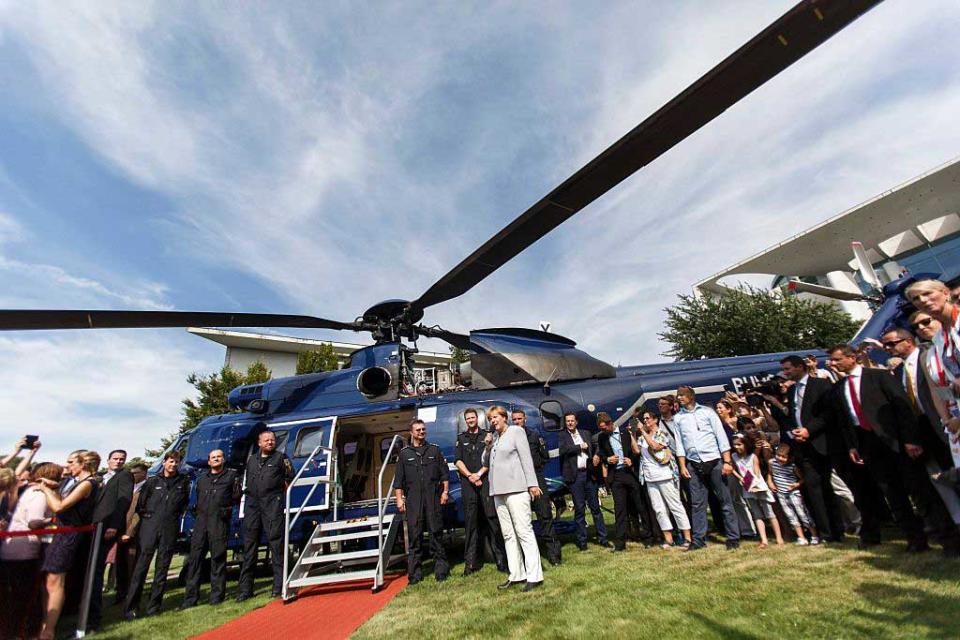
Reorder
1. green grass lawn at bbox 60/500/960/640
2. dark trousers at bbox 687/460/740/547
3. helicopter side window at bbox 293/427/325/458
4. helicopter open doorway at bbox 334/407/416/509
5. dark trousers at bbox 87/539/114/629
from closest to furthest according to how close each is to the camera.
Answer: green grass lawn at bbox 60/500/960/640
dark trousers at bbox 87/539/114/629
dark trousers at bbox 687/460/740/547
helicopter side window at bbox 293/427/325/458
helicopter open doorway at bbox 334/407/416/509

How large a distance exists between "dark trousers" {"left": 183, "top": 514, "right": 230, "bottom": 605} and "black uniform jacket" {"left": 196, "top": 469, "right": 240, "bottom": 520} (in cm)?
5

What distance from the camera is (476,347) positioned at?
7871 mm

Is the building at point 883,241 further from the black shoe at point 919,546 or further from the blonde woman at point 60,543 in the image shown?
the blonde woman at point 60,543

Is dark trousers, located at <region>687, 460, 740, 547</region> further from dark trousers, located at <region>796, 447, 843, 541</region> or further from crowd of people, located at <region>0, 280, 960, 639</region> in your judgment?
dark trousers, located at <region>796, 447, 843, 541</region>

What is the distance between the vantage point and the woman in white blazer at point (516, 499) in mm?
4602

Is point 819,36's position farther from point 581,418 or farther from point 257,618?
point 257,618

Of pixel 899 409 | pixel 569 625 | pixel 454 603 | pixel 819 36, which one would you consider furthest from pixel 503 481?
pixel 819 36

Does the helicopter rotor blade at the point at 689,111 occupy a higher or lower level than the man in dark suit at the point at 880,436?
higher

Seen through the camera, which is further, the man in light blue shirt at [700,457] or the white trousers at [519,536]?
the man in light blue shirt at [700,457]

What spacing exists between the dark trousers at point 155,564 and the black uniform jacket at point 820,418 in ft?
26.5

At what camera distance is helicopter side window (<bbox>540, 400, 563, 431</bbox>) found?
23.7 ft

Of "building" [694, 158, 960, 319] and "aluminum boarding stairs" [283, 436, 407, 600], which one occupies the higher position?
"building" [694, 158, 960, 319]

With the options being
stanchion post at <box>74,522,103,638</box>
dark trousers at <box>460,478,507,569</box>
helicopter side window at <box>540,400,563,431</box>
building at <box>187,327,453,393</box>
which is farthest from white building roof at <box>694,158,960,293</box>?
stanchion post at <box>74,522,103,638</box>

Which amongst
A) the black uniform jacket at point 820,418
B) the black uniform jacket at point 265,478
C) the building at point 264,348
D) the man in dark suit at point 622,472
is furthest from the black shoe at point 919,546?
the building at point 264,348
